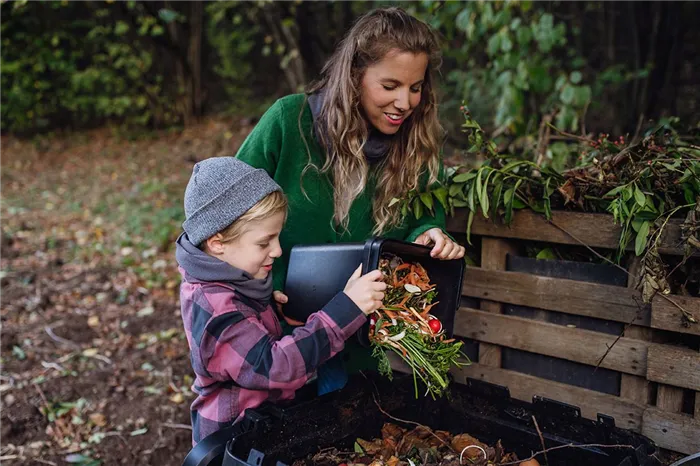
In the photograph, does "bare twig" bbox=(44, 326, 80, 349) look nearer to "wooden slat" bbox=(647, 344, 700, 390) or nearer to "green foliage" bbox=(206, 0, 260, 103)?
"wooden slat" bbox=(647, 344, 700, 390)

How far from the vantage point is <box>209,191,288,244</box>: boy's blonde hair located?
1.99 metres

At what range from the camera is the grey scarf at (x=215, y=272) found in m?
1.96

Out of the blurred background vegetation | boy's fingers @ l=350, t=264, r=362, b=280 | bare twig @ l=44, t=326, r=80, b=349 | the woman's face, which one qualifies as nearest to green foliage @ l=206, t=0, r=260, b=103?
the blurred background vegetation

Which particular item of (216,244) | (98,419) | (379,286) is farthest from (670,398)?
(98,419)

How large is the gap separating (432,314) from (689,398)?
3.04 ft

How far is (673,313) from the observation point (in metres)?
2.16

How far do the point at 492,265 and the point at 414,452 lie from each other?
32.6 inches

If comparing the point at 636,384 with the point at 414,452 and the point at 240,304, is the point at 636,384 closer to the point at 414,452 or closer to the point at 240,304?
the point at 414,452

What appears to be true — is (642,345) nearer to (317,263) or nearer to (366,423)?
(366,423)

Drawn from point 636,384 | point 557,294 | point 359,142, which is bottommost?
point 636,384

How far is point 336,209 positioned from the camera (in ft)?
8.00

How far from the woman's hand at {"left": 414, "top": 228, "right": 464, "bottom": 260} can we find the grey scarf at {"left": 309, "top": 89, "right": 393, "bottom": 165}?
0.36m

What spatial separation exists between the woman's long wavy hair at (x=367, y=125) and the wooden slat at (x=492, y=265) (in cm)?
37

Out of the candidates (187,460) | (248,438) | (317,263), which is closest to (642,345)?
(317,263)
